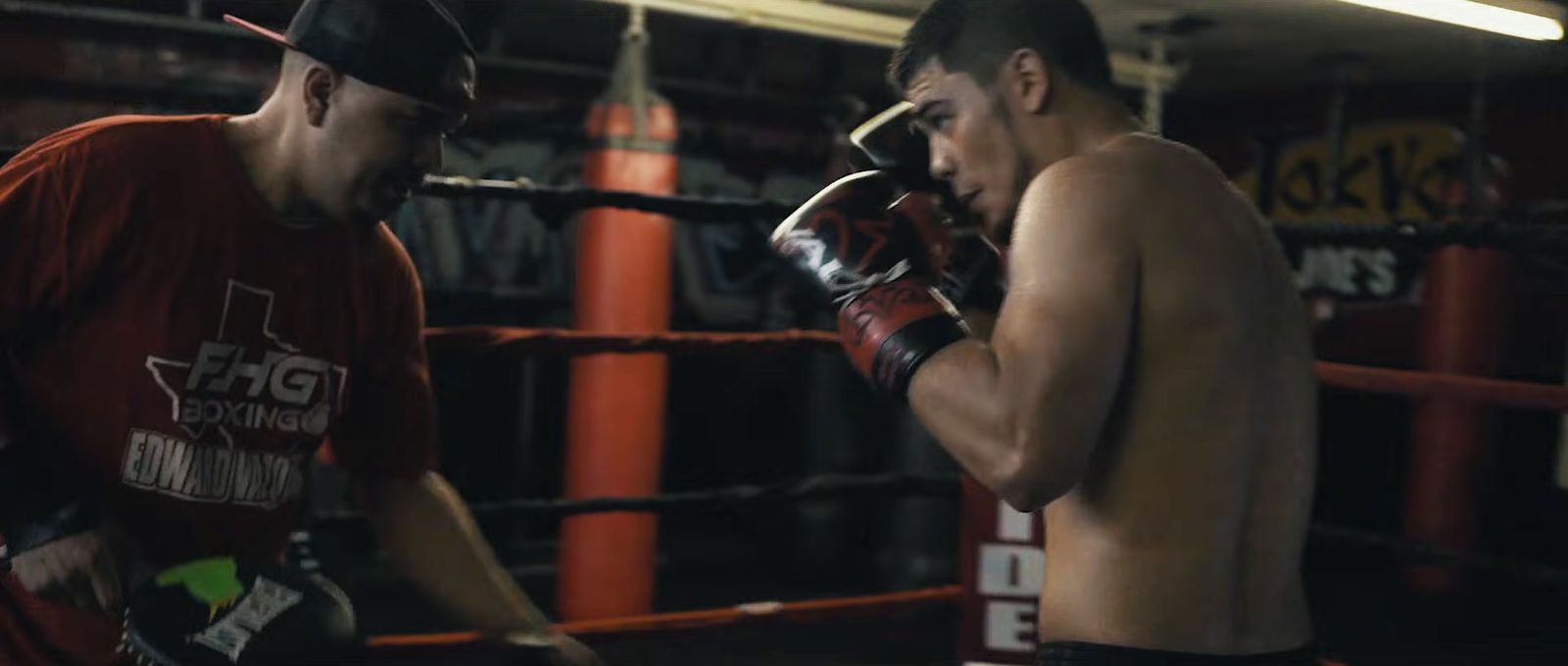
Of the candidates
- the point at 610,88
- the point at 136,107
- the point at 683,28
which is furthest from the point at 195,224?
the point at 683,28

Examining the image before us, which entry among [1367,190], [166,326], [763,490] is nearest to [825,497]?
[763,490]

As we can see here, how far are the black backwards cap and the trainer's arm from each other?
58 cm

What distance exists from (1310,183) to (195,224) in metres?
6.25

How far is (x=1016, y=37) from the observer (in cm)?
121

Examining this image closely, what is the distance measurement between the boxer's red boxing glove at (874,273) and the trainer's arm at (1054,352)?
0.22 feet

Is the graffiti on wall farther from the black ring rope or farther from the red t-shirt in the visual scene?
the red t-shirt

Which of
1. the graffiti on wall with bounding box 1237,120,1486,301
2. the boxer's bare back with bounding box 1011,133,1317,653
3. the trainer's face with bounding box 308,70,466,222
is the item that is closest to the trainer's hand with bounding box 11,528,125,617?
the trainer's face with bounding box 308,70,466,222

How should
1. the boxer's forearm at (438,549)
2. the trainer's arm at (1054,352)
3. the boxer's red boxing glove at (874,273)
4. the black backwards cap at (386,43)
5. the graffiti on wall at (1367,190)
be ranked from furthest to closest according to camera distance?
the graffiti on wall at (1367,190)
the boxer's forearm at (438,549)
the black backwards cap at (386,43)
the boxer's red boxing glove at (874,273)
the trainer's arm at (1054,352)

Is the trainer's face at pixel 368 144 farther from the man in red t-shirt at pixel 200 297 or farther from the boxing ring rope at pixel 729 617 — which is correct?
the boxing ring rope at pixel 729 617

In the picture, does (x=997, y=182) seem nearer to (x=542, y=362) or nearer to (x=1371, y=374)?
(x=1371, y=374)

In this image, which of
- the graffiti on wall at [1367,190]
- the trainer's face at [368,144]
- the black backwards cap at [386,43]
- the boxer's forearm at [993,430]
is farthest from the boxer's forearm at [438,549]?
the graffiti on wall at [1367,190]

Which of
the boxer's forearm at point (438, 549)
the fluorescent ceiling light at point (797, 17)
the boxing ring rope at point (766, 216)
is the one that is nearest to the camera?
the boxer's forearm at point (438, 549)

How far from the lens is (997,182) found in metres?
1.24

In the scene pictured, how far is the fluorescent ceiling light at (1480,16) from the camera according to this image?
3.85 metres
